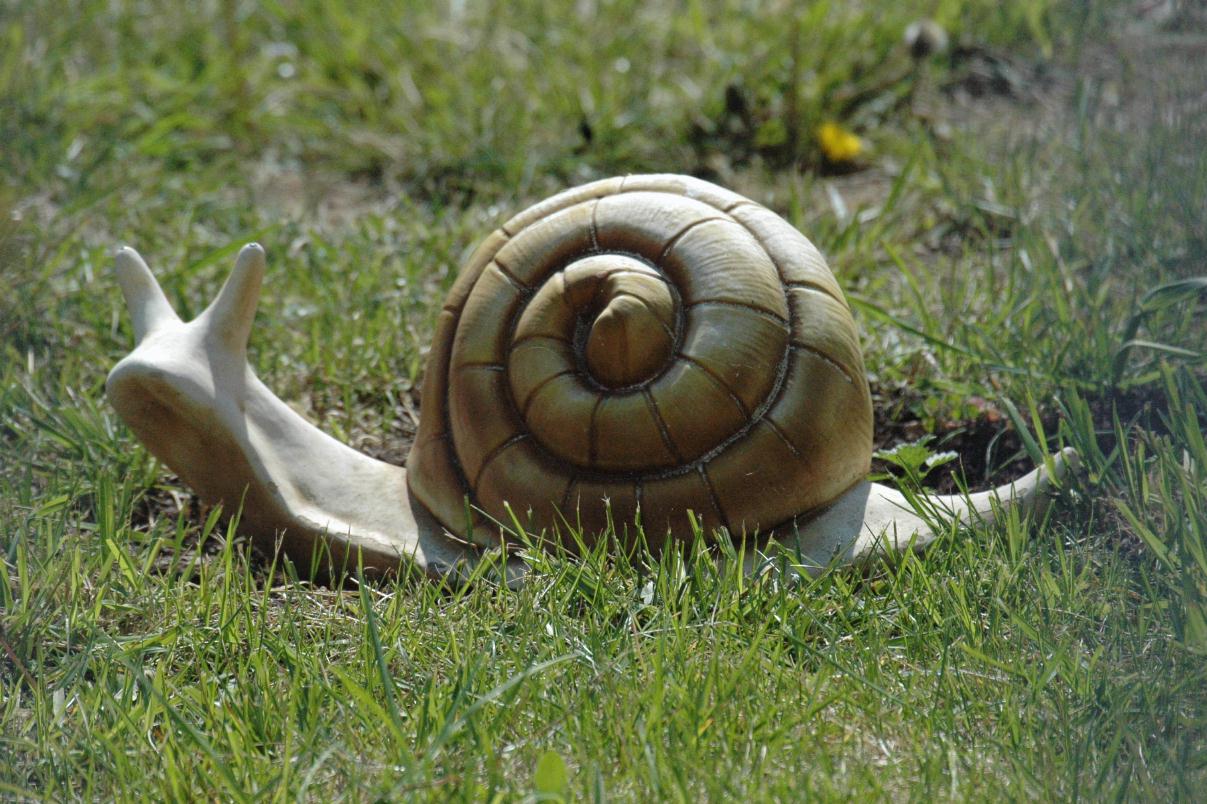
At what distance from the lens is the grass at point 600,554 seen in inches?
76.9

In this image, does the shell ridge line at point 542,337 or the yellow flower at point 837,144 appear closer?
the shell ridge line at point 542,337

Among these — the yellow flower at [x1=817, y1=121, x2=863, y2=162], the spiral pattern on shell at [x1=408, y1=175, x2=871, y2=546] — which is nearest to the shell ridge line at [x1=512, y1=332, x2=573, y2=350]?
the spiral pattern on shell at [x1=408, y1=175, x2=871, y2=546]

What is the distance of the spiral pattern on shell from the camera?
231 cm

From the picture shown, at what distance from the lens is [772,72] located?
15.1 feet

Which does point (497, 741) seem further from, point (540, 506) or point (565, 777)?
point (540, 506)

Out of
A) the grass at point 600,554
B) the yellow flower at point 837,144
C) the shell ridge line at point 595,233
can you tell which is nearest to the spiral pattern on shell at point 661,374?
the shell ridge line at point 595,233

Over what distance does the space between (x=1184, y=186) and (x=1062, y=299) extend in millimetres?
681

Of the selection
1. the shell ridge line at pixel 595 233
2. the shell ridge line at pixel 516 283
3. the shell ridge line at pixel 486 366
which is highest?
the shell ridge line at pixel 595 233

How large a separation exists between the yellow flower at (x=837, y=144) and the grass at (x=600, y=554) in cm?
6

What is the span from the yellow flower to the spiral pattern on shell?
2.06 m

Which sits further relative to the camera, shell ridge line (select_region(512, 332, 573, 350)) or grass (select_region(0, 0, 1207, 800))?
shell ridge line (select_region(512, 332, 573, 350))

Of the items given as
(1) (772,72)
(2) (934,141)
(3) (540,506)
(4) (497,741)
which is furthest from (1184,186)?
(4) (497,741)

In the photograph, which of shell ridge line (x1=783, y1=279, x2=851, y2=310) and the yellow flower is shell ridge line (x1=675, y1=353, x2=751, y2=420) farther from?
the yellow flower

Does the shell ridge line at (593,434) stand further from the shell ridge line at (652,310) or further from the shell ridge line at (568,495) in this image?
the shell ridge line at (652,310)
